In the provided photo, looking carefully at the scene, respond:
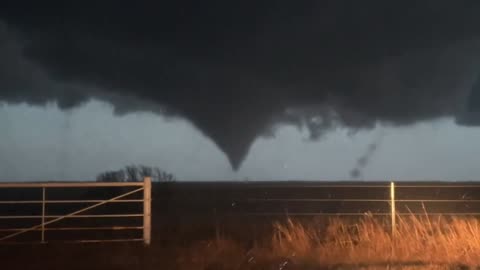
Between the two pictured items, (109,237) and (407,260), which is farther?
(109,237)

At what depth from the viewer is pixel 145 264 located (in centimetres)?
1397

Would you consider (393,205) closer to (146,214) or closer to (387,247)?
(387,247)

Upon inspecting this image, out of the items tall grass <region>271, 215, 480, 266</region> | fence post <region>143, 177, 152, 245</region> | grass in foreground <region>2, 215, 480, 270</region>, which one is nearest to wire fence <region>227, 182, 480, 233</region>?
tall grass <region>271, 215, 480, 266</region>

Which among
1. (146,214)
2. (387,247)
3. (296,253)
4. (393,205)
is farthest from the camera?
(393,205)

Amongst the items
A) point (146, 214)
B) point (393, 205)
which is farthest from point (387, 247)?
point (146, 214)

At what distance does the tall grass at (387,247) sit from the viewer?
46.9ft

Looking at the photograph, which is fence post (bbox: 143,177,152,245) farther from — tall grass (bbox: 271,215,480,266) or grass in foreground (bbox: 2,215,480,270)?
tall grass (bbox: 271,215,480,266)

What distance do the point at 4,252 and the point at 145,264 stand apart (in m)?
4.26

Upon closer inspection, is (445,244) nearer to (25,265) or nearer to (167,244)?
(167,244)

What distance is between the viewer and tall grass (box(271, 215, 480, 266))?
46.9 feet

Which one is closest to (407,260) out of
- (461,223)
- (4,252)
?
(461,223)

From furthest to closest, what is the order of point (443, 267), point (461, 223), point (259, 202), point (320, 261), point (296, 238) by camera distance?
point (259, 202) < point (461, 223) < point (296, 238) < point (320, 261) < point (443, 267)

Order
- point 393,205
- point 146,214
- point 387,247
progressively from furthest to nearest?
point 393,205, point 146,214, point 387,247

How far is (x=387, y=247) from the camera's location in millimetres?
15383
